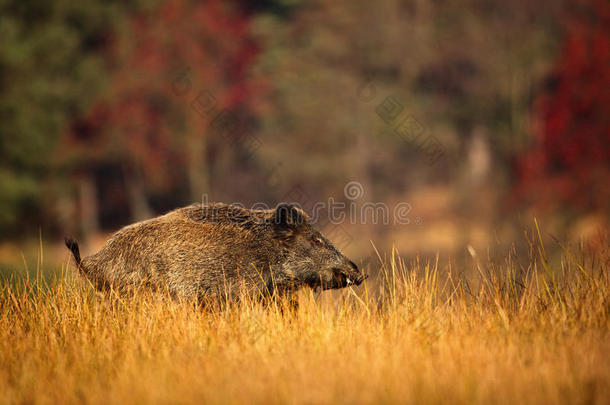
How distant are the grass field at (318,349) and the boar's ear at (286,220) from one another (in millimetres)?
822

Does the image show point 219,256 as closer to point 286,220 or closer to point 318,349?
point 286,220

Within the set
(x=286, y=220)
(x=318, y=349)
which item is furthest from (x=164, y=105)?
(x=318, y=349)

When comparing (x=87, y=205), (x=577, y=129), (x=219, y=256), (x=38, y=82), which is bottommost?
(x=219, y=256)

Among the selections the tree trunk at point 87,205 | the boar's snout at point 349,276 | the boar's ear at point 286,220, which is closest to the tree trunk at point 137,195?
the tree trunk at point 87,205

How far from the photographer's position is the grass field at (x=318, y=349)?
13.1 feet

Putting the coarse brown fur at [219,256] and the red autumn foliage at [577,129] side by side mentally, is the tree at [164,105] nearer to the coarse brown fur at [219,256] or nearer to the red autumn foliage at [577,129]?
the red autumn foliage at [577,129]

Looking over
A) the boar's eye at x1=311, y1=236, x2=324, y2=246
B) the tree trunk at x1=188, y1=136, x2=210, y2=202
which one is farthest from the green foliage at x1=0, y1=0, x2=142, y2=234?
the boar's eye at x1=311, y1=236, x2=324, y2=246

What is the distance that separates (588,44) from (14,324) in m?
22.0

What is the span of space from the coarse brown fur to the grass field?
0.78ft

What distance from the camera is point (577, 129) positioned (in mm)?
22094

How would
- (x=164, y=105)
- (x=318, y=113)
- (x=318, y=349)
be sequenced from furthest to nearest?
(x=164, y=105), (x=318, y=113), (x=318, y=349)

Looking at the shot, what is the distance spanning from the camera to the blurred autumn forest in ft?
72.3

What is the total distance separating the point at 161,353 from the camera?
4863mm

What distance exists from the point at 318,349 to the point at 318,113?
2366 centimetres
